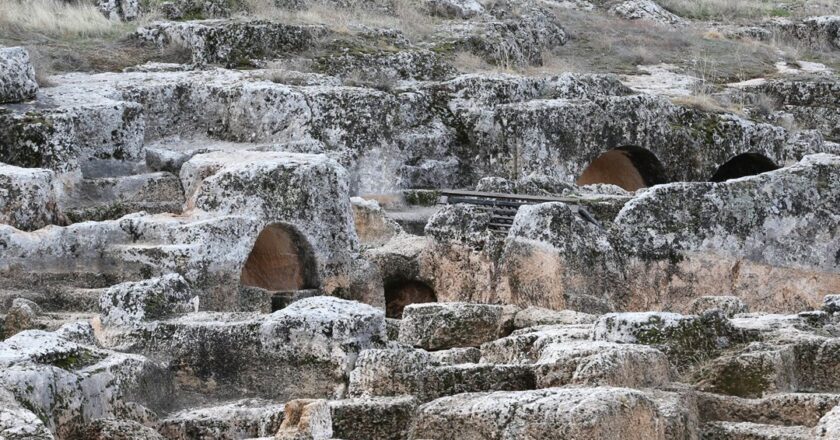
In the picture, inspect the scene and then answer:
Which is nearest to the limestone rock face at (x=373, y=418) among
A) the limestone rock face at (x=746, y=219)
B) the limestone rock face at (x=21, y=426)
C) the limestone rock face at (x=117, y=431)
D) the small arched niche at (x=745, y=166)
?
the limestone rock face at (x=117, y=431)

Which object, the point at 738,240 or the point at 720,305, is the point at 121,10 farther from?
the point at 720,305

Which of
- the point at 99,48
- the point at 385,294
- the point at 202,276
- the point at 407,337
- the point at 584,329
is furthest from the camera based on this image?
the point at 99,48

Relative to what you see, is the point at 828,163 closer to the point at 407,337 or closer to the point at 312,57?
the point at 407,337

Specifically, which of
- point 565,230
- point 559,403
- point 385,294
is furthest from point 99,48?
point 559,403

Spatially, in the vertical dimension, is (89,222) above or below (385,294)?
above

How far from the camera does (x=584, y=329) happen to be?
13.9 meters

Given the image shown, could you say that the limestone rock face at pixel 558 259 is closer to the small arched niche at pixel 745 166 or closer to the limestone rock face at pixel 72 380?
the limestone rock face at pixel 72 380

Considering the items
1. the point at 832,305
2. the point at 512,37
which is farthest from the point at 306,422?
the point at 512,37

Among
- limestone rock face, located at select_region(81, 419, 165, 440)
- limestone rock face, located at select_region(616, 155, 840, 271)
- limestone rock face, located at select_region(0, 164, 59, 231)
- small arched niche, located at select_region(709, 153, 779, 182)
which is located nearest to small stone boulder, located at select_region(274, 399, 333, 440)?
limestone rock face, located at select_region(81, 419, 165, 440)

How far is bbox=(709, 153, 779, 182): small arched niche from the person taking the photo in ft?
94.4

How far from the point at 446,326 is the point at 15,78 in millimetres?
9244

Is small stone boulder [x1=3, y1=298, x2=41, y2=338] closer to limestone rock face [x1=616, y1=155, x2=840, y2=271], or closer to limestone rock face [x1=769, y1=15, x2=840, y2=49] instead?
limestone rock face [x1=616, y1=155, x2=840, y2=271]

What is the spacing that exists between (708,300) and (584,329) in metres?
3.21

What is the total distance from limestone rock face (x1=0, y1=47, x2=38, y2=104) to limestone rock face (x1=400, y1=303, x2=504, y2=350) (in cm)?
860
